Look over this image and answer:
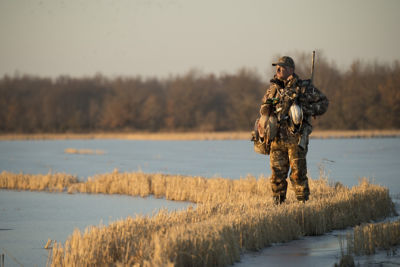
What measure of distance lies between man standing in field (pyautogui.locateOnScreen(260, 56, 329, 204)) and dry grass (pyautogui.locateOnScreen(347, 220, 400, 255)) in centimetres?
163

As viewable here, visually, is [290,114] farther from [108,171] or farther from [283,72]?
[108,171]

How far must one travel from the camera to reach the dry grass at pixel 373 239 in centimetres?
596

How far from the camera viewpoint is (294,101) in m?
7.52

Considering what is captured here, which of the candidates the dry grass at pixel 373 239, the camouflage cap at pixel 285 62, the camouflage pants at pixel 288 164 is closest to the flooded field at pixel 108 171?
the dry grass at pixel 373 239

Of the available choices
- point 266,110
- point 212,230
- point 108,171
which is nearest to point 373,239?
point 212,230

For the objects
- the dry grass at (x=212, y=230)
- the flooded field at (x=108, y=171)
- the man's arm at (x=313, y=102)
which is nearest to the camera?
the dry grass at (x=212, y=230)

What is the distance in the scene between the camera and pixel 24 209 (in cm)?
1146

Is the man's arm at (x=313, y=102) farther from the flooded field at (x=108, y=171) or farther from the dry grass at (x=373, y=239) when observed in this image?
the dry grass at (x=373, y=239)

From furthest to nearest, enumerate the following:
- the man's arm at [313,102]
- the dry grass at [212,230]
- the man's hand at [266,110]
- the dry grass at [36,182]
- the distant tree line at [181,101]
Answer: the distant tree line at [181,101] < the dry grass at [36,182] < the man's hand at [266,110] < the man's arm at [313,102] < the dry grass at [212,230]

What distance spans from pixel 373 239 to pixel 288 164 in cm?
211

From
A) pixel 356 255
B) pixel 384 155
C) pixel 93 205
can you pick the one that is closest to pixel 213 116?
pixel 384 155

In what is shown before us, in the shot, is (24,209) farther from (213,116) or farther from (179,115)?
(179,115)

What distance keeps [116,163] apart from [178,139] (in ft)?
60.9

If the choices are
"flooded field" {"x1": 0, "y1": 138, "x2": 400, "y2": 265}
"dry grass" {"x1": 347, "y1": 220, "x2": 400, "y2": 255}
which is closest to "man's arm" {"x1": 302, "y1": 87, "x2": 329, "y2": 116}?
"flooded field" {"x1": 0, "y1": 138, "x2": 400, "y2": 265}
